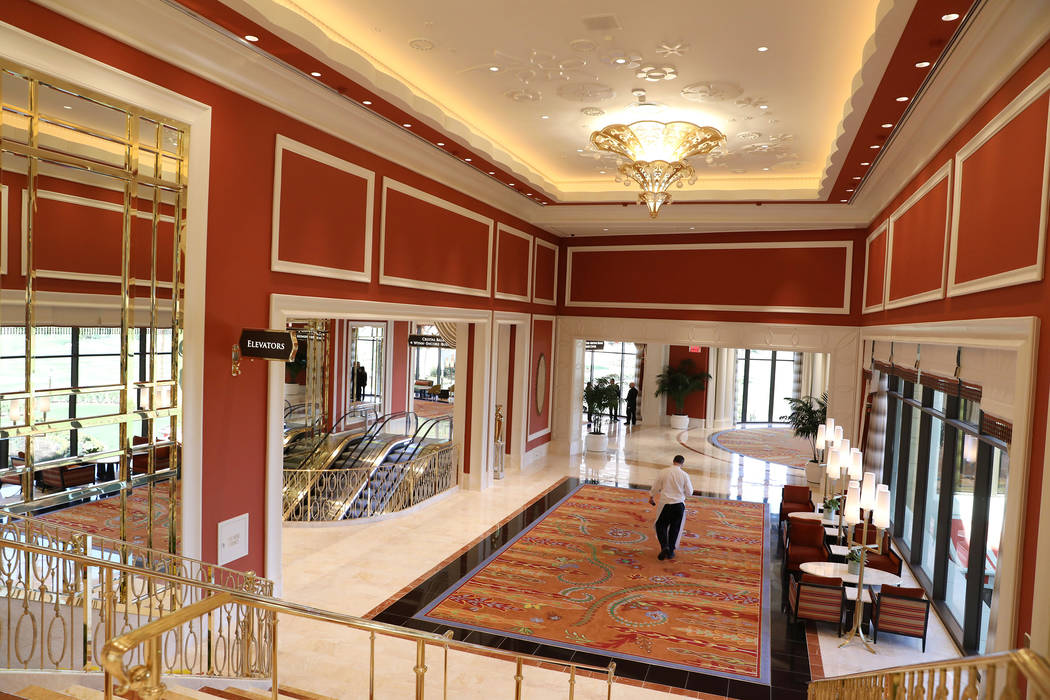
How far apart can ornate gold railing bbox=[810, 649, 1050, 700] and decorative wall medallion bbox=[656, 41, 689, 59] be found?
5129mm

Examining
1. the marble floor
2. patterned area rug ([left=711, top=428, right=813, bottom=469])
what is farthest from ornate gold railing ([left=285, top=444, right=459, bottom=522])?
patterned area rug ([left=711, top=428, right=813, bottom=469])

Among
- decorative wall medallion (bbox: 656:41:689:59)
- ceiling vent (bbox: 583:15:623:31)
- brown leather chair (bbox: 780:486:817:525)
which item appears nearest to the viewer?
ceiling vent (bbox: 583:15:623:31)

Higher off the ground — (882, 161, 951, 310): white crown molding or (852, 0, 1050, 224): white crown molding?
(852, 0, 1050, 224): white crown molding

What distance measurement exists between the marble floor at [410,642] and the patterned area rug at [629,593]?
416 mm

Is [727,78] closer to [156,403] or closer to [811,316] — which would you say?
[156,403]

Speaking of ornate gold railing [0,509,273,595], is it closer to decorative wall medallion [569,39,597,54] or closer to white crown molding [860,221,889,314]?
decorative wall medallion [569,39,597,54]

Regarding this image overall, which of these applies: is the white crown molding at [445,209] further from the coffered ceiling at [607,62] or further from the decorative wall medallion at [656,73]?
the decorative wall medallion at [656,73]

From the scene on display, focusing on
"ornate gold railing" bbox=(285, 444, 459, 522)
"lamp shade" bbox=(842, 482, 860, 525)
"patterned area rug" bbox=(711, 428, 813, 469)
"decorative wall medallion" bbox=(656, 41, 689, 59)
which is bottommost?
"patterned area rug" bbox=(711, 428, 813, 469)

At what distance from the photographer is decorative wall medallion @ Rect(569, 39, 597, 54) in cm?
621

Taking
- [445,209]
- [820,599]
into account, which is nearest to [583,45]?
[445,209]

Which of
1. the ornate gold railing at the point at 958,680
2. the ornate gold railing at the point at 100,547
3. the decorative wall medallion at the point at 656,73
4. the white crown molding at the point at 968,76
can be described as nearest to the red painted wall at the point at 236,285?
the ornate gold railing at the point at 100,547

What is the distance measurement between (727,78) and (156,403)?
6.06 m

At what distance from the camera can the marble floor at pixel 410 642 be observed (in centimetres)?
580

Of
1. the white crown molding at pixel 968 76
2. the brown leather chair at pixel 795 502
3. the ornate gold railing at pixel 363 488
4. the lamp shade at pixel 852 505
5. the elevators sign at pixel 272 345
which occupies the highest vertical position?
the white crown molding at pixel 968 76
